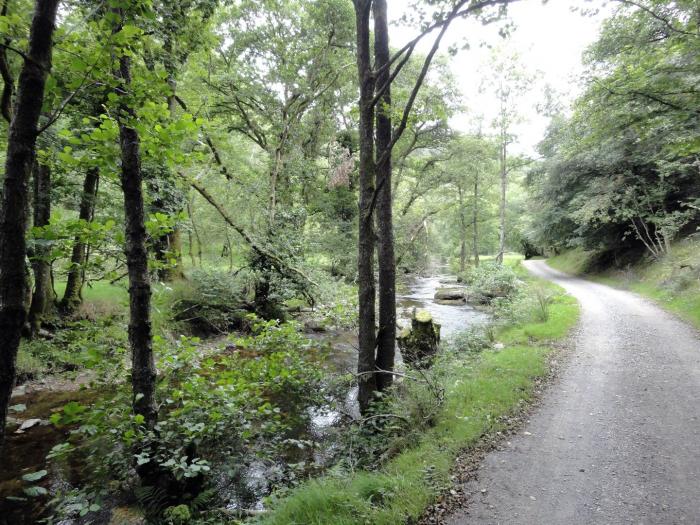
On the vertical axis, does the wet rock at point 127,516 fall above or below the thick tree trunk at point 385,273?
below

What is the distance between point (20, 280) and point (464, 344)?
957 centimetres

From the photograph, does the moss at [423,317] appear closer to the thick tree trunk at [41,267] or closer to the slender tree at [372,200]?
the slender tree at [372,200]

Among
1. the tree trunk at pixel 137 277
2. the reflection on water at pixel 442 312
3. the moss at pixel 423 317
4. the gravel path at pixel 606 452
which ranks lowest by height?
the reflection on water at pixel 442 312

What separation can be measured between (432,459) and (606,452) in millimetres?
2308

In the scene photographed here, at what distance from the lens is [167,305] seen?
37.5 feet

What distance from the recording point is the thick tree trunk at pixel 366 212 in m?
5.75

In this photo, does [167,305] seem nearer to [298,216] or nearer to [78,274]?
[78,274]

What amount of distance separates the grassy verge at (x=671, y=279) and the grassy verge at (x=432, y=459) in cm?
613

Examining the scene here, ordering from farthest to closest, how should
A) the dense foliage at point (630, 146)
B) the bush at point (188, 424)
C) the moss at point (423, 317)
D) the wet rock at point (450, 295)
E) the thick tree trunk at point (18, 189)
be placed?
the wet rock at point (450, 295) < the moss at point (423, 317) < the dense foliage at point (630, 146) < the bush at point (188, 424) < the thick tree trunk at point (18, 189)

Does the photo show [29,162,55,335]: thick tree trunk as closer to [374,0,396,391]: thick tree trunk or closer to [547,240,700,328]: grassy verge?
[374,0,396,391]: thick tree trunk

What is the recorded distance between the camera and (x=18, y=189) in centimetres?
183

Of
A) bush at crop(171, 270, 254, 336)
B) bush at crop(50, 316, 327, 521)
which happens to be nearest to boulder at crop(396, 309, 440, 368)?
bush at crop(50, 316, 327, 521)

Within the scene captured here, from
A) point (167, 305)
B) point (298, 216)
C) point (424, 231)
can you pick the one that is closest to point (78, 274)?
point (167, 305)

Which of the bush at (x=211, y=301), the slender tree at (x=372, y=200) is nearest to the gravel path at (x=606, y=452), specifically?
the slender tree at (x=372, y=200)
